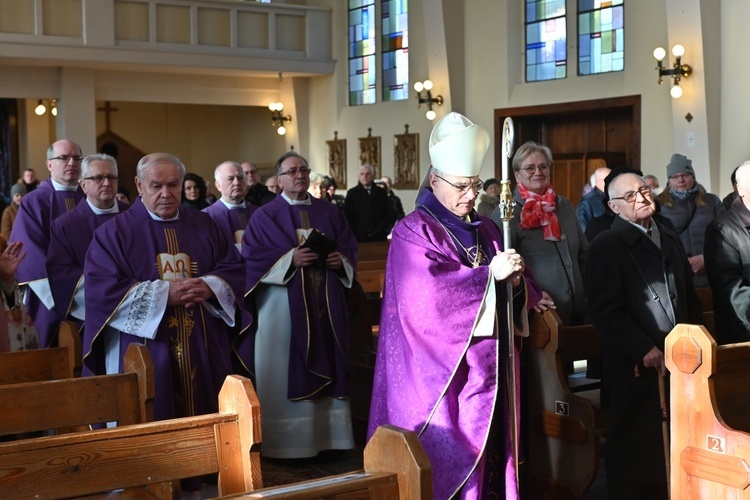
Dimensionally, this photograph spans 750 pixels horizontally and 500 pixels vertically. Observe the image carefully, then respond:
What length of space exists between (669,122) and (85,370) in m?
9.36

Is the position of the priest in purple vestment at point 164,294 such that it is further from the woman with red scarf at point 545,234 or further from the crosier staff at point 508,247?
the crosier staff at point 508,247

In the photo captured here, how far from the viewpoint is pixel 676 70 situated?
11914 mm

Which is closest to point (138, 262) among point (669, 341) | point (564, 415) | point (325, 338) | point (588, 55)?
Result: point (325, 338)

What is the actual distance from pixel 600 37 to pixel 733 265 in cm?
937

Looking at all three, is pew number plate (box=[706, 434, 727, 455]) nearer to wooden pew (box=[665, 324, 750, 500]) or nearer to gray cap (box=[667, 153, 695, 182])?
wooden pew (box=[665, 324, 750, 500])

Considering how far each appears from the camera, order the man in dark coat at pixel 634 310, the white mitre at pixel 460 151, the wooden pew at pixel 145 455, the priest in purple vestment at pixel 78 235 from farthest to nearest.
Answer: the priest in purple vestment at pixel 78 235 < the man in dark coat at pixel 634 310 < the white mitre at pixel 460 151 < the wooden pew at pixel 145 455

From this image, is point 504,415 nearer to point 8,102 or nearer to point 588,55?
point 588,55

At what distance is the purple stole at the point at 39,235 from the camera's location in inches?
232

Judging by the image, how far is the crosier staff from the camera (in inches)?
135

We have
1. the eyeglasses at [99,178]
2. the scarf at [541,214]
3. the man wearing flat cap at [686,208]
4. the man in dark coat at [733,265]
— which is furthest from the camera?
the man wearing flat cap at [686,208]

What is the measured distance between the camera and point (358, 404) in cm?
655

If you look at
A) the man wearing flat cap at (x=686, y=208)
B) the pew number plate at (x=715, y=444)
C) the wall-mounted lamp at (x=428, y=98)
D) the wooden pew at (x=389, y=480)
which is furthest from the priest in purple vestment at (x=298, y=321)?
the wall-mounted lamp at (x=428, y=98)

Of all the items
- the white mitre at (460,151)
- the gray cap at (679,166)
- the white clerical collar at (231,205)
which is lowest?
the white clerical collar at (231,205)

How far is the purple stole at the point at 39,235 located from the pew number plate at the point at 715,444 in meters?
3.75
